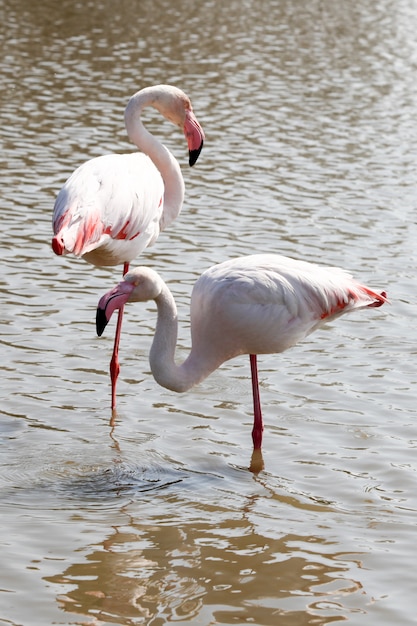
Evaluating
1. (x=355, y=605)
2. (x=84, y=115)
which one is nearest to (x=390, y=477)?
(x=355, y=605)

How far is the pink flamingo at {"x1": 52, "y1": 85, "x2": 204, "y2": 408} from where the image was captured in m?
5.70

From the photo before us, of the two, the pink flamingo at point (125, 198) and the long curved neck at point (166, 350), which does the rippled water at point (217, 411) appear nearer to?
the long curved neck at point (166, 350)

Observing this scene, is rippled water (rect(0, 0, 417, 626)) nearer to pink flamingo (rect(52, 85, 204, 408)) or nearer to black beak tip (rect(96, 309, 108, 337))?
pink flamingo (rect(52, 85, 204, 408))

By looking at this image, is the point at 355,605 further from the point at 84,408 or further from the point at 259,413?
the point at 84,408

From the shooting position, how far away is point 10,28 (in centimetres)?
1823

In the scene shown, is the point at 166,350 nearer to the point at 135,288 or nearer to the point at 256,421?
the point at 135,288

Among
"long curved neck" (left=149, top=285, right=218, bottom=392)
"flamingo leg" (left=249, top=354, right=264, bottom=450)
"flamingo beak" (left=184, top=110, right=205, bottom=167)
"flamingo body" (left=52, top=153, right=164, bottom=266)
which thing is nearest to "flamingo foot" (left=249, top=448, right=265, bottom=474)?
"flamingo leg" (left=249, top=354, right=264, bottom=450)

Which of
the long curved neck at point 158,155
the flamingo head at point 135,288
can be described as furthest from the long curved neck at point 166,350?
the long curved neck at point 158,155

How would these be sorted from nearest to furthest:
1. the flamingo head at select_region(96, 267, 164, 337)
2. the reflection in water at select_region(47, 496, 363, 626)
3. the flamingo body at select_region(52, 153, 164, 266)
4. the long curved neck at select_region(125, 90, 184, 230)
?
the reflection in water at select_region(47, 496, 363, 626), the flamingo head at select_region(96, 267, 164, 337), the flamingo body at select_region(52, 153, 164, 266), the long curved neck at select_region(125, 90, 184, 230)

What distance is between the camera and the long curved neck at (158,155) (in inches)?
272

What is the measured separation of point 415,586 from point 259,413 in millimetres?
1472

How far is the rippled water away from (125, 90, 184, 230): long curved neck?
930 millimetres

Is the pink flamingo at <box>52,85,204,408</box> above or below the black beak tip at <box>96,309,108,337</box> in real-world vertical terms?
above

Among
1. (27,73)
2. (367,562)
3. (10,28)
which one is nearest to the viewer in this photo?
(367,562)
